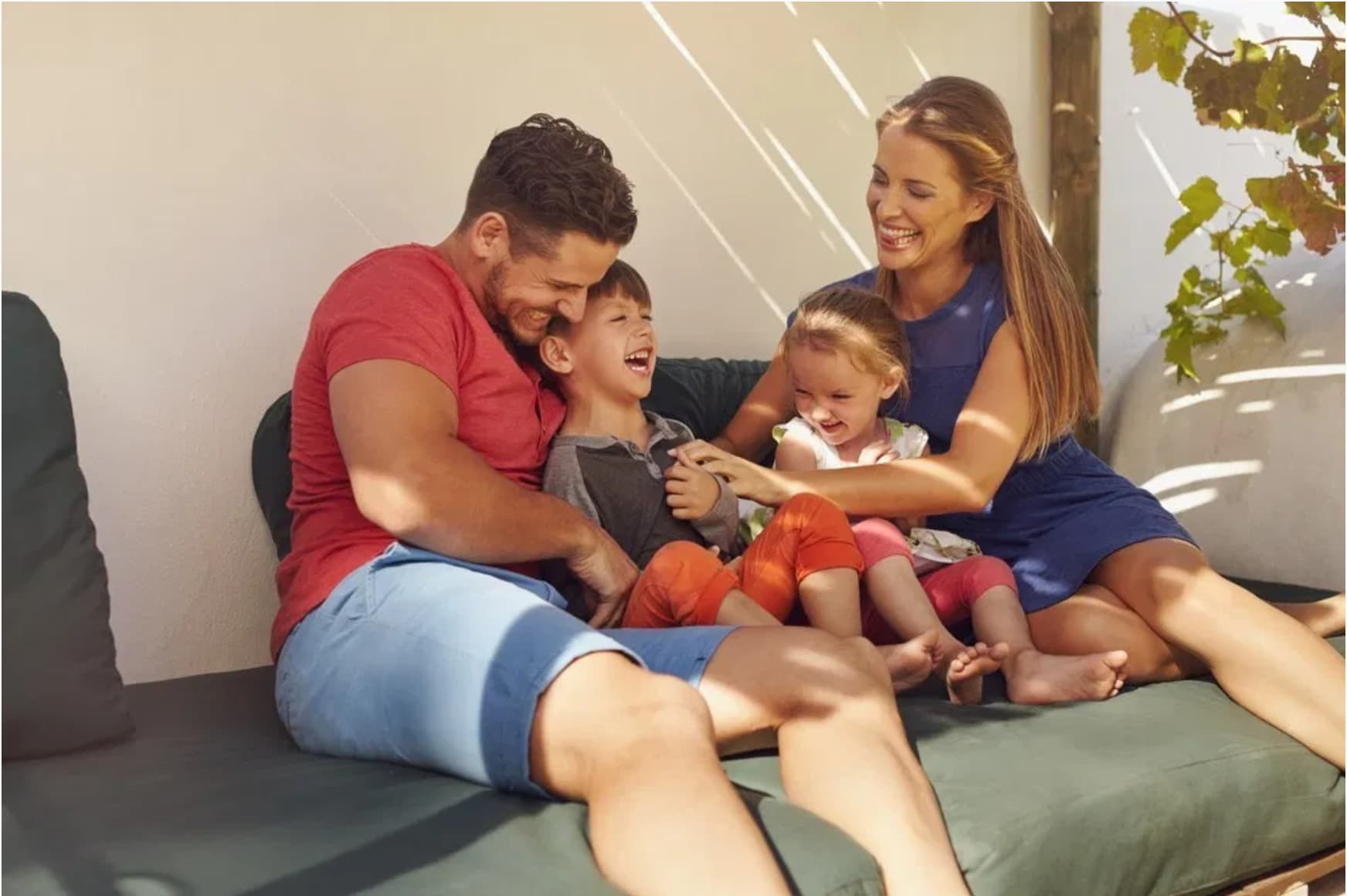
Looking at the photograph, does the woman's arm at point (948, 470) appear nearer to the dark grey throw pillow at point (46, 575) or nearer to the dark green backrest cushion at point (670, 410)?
the dark green backrest cushion at point (670, 410)

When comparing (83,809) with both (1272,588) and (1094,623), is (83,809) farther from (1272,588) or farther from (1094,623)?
(1272,588)

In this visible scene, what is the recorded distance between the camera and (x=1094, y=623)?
8.87 feet

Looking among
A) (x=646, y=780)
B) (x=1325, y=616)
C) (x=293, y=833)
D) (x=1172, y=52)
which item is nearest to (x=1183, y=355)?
(x=1172, y=52)

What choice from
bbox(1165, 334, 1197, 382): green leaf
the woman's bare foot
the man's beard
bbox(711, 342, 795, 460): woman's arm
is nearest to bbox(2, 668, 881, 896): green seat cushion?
the man's beard

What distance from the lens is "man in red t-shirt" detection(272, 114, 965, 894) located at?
1.87m

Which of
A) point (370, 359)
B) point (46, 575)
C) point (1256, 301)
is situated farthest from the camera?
point (1256, 301)

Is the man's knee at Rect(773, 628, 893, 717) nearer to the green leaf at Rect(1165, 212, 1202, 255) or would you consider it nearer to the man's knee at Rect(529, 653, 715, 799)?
the man's knee at Rect(529, 653, 715, 799)

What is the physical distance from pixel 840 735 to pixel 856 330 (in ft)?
3.38

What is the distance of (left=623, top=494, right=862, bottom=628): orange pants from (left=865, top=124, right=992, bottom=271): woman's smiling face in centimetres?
64

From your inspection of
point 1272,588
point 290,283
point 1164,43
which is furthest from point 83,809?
point 1164,43

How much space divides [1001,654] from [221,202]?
1.63 meters

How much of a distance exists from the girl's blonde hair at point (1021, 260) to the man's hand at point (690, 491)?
2.22ft

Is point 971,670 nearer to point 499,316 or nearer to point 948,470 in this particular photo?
point 948,470

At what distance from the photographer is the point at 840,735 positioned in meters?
2.02
